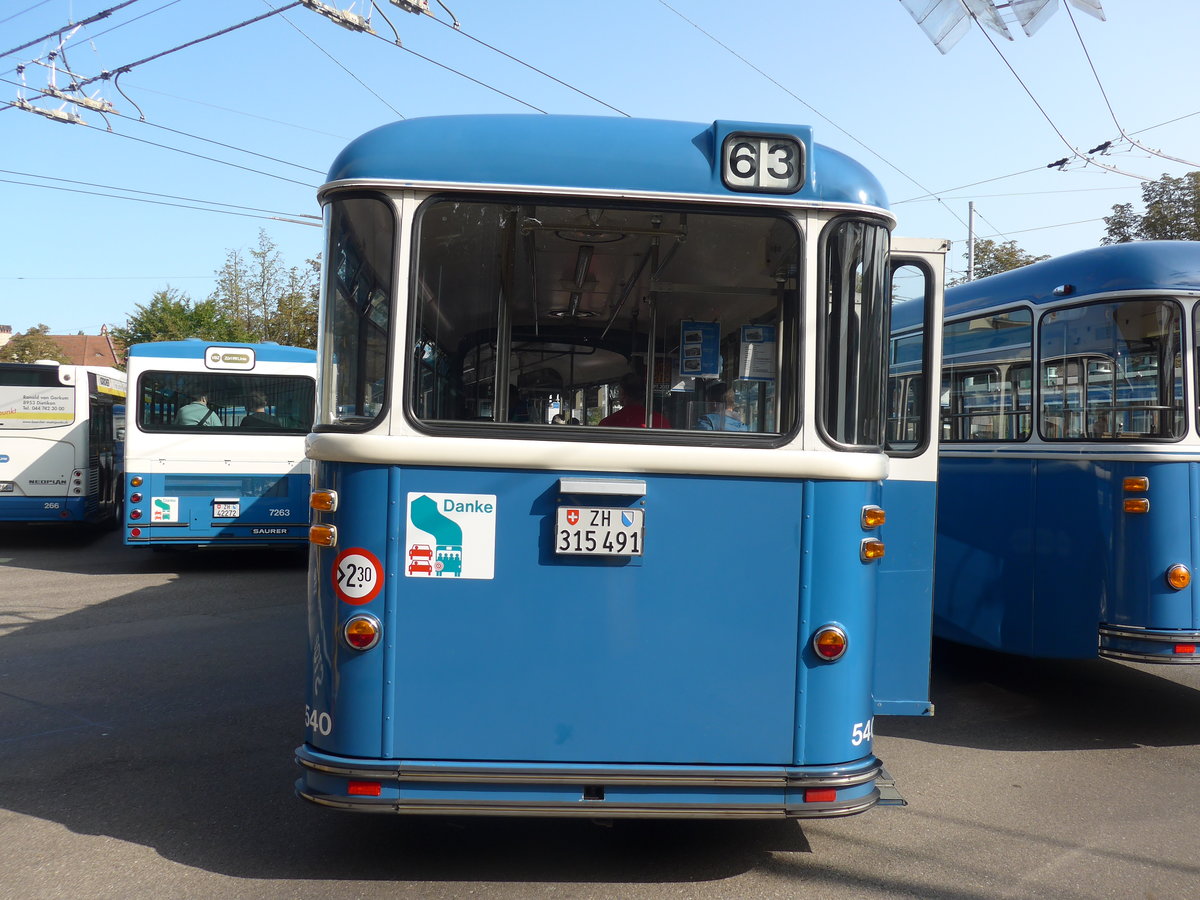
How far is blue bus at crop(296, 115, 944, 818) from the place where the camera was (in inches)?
155

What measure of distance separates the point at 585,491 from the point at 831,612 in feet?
3.45

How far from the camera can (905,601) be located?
502cm

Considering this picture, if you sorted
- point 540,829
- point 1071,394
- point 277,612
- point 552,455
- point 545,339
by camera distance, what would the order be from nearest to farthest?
1. point 552,455
2. point 545,339
3. point 540,829
4. point 1071,394
5. point 277,612

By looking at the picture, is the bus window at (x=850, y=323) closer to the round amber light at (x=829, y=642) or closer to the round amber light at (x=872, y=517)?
the round amber light at (x=872, y=517)

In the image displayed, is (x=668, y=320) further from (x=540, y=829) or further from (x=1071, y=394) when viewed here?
(x=1071, y=394)

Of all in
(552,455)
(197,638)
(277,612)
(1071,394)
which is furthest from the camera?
(277,612)

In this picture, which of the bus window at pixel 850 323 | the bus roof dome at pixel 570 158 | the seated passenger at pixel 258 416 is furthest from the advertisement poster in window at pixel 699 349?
the seated passenger at pixel 258 416

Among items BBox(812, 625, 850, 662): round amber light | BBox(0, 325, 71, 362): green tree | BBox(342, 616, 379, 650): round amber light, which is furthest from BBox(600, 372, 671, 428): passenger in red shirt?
BBox(0, 325, 71, 362): green tree

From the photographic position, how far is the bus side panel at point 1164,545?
6129 mm

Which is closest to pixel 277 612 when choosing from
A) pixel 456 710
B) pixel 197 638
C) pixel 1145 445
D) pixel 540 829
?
pixel 197 638

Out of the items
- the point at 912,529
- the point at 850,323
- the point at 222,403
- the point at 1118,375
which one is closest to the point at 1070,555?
the point at 1118,375

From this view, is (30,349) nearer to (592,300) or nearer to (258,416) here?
(258,416)

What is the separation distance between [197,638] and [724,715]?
639 centimetres

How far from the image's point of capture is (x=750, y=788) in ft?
13.0
